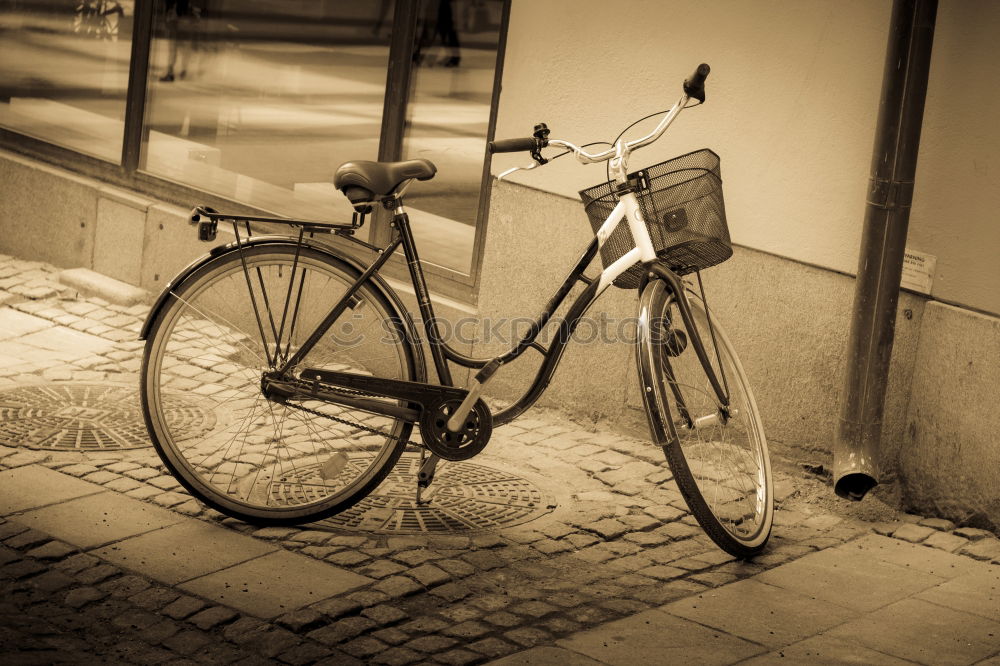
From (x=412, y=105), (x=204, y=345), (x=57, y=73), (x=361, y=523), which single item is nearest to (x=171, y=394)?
(x=204, y=345)

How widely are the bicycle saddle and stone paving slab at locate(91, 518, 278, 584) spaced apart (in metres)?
1.29

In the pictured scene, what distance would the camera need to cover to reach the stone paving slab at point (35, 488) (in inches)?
197

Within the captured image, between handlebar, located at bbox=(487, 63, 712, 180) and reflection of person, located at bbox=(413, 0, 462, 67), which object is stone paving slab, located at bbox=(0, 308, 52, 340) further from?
handlebar, located at bbox=(487, 63, 712, 180)

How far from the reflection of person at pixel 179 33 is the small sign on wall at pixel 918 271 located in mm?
5026

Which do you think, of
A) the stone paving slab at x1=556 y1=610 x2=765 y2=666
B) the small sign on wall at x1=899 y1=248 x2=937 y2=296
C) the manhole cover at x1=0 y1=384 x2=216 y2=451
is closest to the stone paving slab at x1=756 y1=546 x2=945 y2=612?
the stone paving slab at x1=556 y1=610 x2=765 y2=666

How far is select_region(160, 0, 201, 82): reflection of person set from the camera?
8703 millimetres

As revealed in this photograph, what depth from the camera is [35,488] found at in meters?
5.18

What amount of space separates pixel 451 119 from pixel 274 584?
353 centimetres

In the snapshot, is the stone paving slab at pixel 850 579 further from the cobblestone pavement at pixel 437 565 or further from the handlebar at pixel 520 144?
the handlebar at pixel 520 144

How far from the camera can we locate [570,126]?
6.57 meters

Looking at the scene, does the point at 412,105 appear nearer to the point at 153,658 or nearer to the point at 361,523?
the point at 361,523

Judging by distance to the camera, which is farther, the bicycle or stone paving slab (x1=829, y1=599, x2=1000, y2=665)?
the bicycle

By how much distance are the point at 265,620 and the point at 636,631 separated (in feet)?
3.79

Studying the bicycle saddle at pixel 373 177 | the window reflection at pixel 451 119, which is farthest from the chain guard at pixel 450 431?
the window reflection at pixel 451 119
